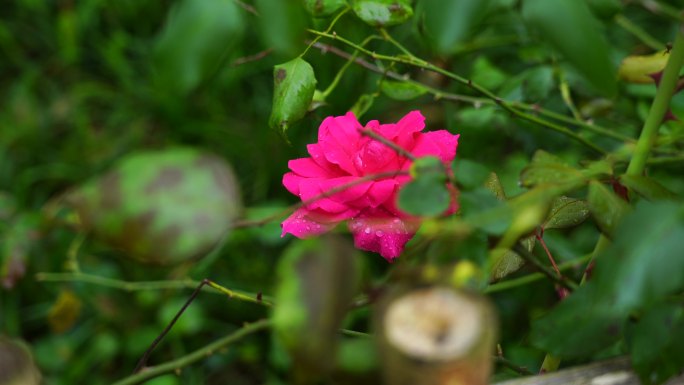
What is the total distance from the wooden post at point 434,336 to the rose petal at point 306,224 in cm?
22

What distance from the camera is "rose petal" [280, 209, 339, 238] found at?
0.64 metres

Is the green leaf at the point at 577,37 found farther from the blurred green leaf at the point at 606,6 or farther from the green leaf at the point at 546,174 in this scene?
the blurred green leaf at the point at 606,6

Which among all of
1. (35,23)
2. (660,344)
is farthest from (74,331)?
(660,344)

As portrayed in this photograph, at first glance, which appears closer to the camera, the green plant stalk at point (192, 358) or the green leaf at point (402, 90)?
the green plant stalk at point (192, 358)

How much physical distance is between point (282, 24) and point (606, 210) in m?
0.28

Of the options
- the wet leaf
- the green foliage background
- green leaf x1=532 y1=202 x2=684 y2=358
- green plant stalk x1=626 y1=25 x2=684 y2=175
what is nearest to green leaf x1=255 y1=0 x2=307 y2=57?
the green foliage background

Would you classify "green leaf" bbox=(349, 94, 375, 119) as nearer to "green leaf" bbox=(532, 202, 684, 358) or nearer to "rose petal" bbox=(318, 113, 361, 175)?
"rose petal" bbox=(318, 113, 361, 175)

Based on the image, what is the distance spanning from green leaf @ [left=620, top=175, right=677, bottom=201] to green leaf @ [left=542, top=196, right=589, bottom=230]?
94 millimetres

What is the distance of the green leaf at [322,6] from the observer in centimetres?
71

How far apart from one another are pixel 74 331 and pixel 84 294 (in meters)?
0.12

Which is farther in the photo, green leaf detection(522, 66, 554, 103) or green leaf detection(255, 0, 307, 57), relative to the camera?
green leaf detection(522, 66, 554, 103)

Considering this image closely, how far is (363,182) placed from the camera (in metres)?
0.60

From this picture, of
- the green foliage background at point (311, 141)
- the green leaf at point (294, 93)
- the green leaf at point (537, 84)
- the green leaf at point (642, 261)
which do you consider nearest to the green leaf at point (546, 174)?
the green foliage background at point (311, 141)

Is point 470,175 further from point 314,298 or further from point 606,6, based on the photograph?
point 606,6
